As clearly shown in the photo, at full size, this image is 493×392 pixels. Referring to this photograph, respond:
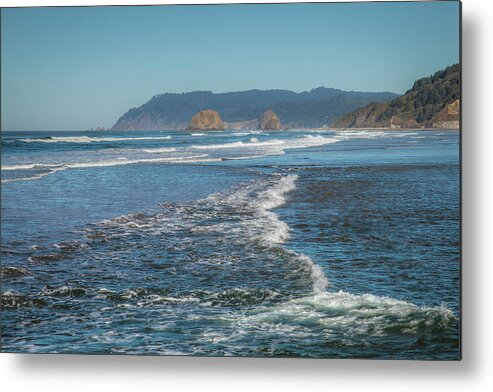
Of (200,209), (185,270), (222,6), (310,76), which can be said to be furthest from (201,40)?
(185,270)

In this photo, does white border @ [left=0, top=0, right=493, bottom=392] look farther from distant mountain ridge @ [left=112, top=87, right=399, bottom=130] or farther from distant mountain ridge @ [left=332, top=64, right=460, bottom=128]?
distant mountain ridge @ [left=112, top=87, right=399, bottom=130]

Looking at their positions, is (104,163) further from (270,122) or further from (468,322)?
(468,322)

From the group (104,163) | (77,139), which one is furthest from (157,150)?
(77,139)

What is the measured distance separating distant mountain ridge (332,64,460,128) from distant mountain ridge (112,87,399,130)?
6 centimetres

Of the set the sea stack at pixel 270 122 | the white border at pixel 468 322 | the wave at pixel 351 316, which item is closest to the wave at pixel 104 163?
the sea stack at pixel 270 122

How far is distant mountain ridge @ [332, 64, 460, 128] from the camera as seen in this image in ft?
12.7

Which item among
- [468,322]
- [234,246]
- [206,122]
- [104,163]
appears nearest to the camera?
[468,322]

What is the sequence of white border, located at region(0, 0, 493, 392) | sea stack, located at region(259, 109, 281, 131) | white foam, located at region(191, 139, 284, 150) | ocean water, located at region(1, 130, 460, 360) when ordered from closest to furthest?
white border, located at region(0, 0, 493, 392) → ocean water, located at region(1, 130, 460, 360) → sea stack, located at region(259, 109, 281, 131) → white foam, located at region(191, 139, 284, 150)

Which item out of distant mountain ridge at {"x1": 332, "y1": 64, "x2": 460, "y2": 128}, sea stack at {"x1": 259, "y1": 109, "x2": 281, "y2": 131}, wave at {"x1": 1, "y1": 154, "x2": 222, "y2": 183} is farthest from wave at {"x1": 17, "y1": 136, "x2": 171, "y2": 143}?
distant mountain ridge at {"x1": 332, "y1": 64, "x2": 460, "y2": 128}

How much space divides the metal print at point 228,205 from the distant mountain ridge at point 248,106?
11 millimetres

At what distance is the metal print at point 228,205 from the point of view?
390 centimetres

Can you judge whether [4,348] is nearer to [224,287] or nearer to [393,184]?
[224,287]

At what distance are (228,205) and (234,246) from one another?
16.1 inches

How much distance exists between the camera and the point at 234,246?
4.20 m
